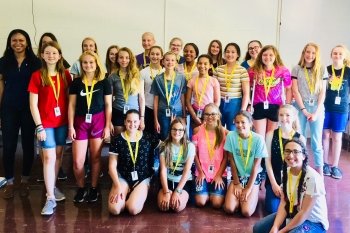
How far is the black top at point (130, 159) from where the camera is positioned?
3.63 metres

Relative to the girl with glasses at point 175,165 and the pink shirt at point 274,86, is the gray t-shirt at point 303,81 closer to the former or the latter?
the pink shirt at point 274,86

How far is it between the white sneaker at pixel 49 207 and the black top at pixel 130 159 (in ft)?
2.09

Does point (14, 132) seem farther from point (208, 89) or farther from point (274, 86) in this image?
point (274, 86)

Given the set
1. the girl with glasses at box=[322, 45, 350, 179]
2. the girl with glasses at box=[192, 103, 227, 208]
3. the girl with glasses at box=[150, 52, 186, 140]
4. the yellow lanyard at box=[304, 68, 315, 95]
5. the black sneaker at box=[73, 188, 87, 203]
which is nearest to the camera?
the girl with glasses at box=[192, 103, 227, 208]

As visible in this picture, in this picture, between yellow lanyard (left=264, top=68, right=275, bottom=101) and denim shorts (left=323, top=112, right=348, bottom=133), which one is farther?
denim shorts (left=323, top=112, right=348, bottom=133)

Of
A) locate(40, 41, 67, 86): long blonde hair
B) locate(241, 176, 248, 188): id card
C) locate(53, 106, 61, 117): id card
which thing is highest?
locate(40, 41, 67, 86): long blonde hair

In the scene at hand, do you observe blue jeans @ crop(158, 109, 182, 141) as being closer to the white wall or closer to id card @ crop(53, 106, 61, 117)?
id card @ crop(53, 106, 61, 117)

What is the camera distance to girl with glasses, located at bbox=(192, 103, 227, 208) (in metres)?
3.72

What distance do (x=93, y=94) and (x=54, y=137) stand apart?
1.67 feet

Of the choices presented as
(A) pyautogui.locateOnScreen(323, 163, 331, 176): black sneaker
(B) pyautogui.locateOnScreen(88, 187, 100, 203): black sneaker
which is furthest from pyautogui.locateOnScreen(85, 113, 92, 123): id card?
→ (A) pyautogui.locateOnScreen(323, 163, 331, 176): black sneaker

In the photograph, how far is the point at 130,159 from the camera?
3635mm

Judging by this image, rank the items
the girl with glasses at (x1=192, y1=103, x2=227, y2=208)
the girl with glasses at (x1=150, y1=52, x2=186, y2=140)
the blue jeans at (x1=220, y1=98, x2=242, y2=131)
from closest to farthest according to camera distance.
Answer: the girl with glasses at (x1=192, y1=103, x2=227, y2=208)
the girl with glasses at (x1=150, y1=52, x2=186, y2=140)
the blue jeans at (x1=220, y1=98, x2=242, y2=131)

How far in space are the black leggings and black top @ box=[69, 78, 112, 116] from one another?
54cm

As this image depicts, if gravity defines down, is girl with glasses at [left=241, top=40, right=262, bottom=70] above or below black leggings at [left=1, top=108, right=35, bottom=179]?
above
